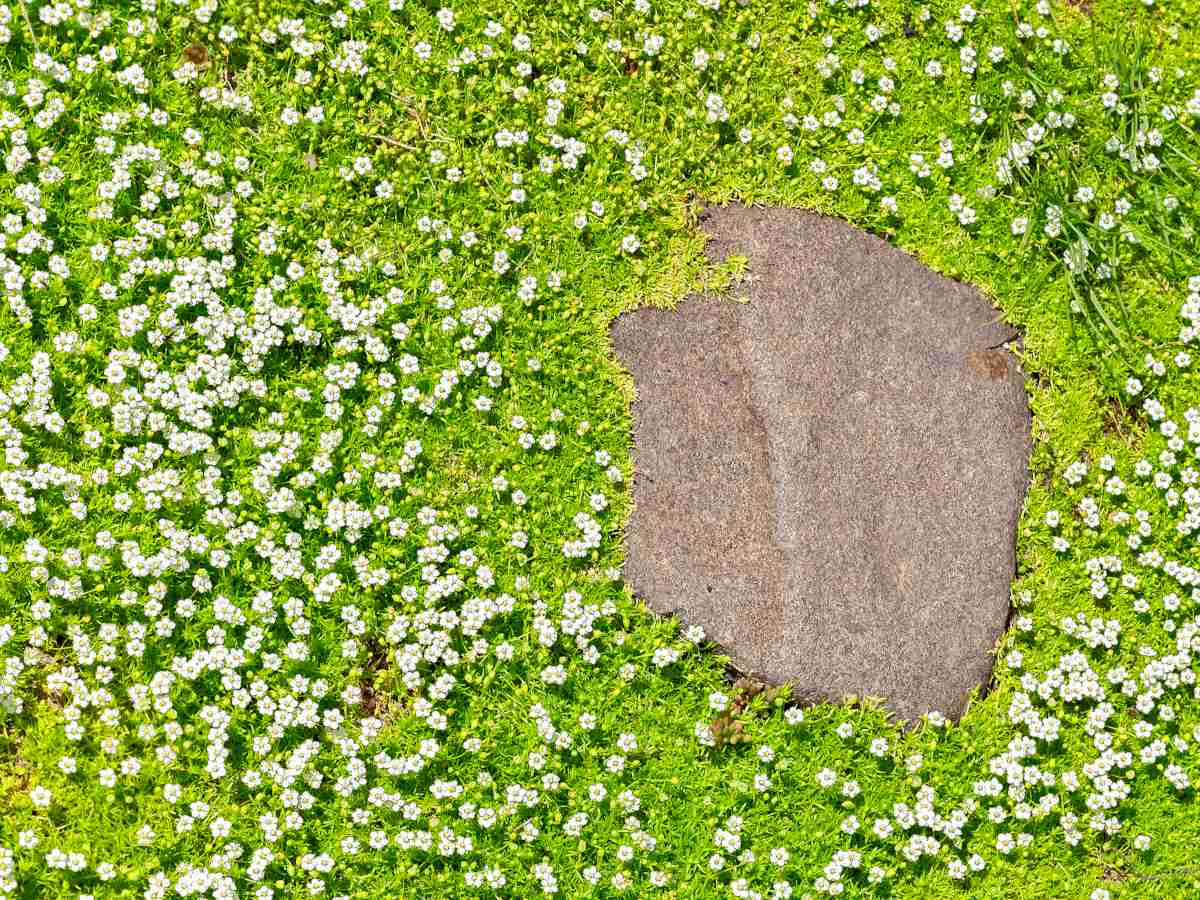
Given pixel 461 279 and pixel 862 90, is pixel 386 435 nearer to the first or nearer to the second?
pixel 461 279

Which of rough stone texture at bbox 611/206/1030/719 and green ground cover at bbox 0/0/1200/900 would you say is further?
rough stone texture at bbox 611/206/1030/719

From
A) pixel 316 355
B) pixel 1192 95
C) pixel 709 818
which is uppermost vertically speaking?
pixel 1192 95

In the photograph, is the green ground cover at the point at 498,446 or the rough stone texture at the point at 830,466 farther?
the rough stone texture at the point at 830,466

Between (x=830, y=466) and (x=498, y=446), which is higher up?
(x=498, y=446)

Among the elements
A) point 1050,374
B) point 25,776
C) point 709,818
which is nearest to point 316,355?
point 25,776
